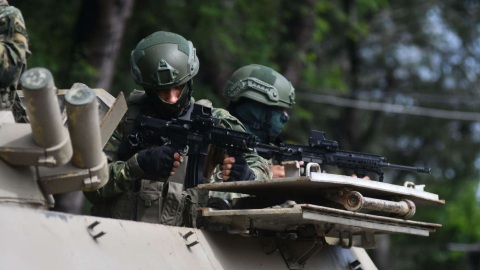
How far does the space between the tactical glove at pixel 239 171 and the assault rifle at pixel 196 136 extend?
0.19ft

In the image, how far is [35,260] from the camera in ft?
9.10

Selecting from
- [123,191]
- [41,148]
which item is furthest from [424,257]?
[41,148]

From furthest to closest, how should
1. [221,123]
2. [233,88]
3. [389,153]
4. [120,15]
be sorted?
[389,153]
[120,15]
[233,88]
[221,123]

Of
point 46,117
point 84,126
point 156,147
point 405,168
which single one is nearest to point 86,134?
point 84,126

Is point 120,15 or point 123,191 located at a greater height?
point 120,15

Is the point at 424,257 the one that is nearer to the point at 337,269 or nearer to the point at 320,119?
the point at 320,119

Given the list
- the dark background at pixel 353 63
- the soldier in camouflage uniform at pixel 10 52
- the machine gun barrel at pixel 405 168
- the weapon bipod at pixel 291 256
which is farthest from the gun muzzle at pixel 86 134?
the dark background at pixel 353 63

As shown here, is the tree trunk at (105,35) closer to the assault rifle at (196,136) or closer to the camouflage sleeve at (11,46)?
the assault rifle at (196,136)

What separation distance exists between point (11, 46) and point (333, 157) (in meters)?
3.74

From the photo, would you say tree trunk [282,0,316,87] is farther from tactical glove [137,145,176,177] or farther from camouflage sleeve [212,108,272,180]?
tactical glove [137,145,176,177]

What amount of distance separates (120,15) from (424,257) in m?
16.2

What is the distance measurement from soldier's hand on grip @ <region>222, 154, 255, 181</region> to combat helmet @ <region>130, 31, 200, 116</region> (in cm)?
48

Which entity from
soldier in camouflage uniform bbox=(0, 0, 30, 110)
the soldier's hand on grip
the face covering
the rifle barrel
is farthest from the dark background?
soldier in camouflage uniform bbox=(0, 0, 30, 110)

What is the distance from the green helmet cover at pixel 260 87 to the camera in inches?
234
